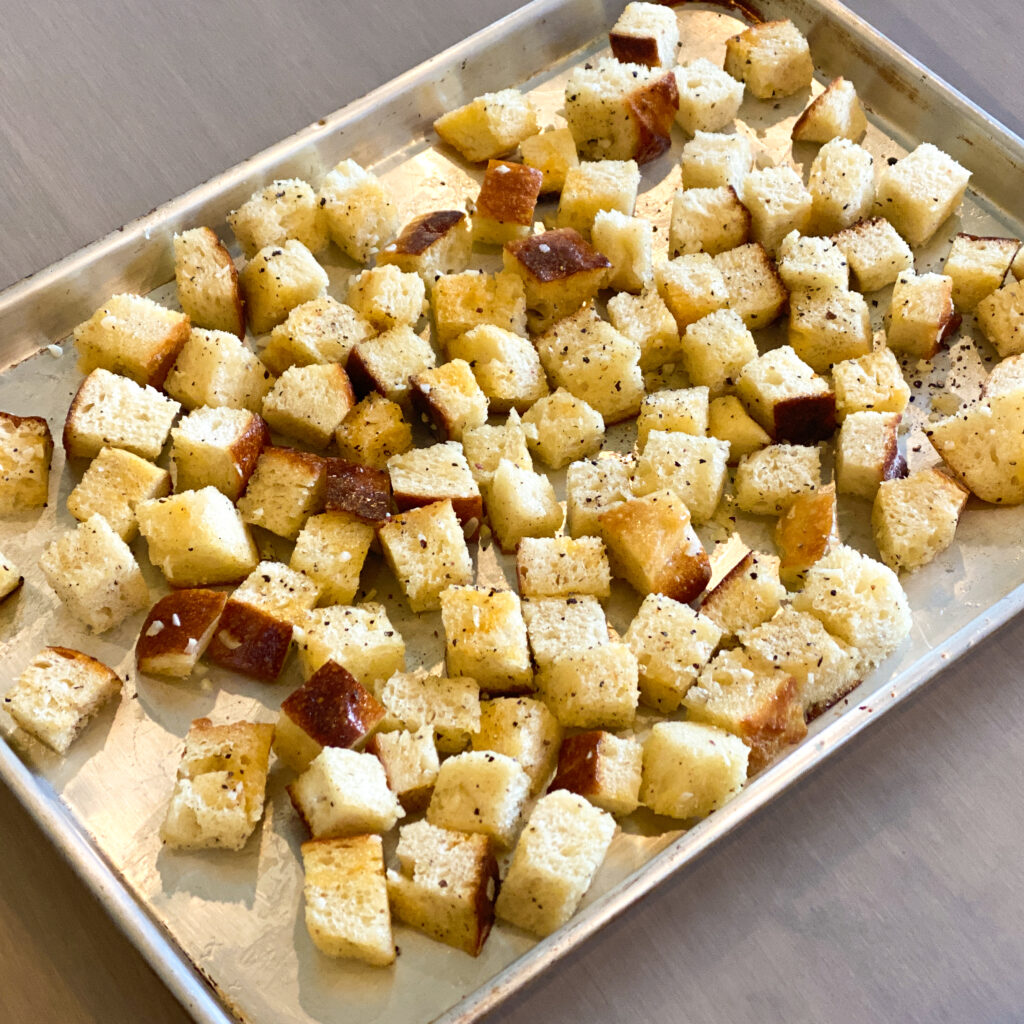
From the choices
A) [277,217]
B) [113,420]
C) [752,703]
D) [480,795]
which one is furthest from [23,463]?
[752,703]

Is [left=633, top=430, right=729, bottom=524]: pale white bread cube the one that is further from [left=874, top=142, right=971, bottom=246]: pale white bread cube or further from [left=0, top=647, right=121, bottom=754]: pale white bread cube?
[left=0, top=647, right=121, bottom=754]: pale white bread cube

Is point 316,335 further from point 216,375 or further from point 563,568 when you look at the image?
point 563,568

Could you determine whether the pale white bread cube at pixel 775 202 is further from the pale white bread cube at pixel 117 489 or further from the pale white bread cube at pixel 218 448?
the pale white bread cube at pixel 117 489

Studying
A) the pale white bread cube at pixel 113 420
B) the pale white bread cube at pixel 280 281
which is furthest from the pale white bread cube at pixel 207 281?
the pale white bread cube at pixel 113 420

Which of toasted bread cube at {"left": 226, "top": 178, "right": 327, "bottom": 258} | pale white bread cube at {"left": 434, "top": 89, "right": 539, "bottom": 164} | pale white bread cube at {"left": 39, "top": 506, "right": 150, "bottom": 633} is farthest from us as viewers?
pale white bread cube at {"left": 434, "top": 89, "right": 539, "bottom": 164}

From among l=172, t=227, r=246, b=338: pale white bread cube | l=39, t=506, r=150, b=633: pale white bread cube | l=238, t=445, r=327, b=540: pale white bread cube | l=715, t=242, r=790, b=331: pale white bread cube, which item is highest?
l=172, t=227, r=246, b=338: pale white bread cube

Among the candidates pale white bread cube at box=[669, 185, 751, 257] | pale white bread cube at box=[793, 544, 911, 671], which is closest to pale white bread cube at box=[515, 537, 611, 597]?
pale white bread cube at box=[793, 544, 911, 671]

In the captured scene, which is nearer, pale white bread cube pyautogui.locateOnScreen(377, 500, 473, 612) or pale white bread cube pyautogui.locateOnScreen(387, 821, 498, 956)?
pale white bread cube pyautogui.locateOnScreen(387, 821, 498, 956)

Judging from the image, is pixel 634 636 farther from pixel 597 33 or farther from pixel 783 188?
pixel 597 33
